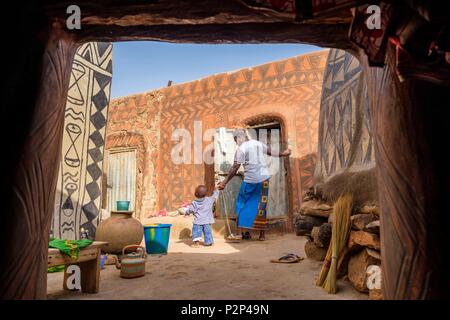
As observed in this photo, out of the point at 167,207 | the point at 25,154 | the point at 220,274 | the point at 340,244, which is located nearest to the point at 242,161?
the point at 220,274

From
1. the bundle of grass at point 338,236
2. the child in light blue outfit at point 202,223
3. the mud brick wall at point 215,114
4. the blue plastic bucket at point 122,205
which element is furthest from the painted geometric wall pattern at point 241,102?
the bundle of grass at point 338,236

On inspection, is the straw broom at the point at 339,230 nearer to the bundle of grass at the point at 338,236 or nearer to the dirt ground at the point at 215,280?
the bundle of grass at the point at 338,236

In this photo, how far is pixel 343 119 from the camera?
3.76m

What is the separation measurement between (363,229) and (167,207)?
24.1ft

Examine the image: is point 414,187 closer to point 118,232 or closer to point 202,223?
point 118,232

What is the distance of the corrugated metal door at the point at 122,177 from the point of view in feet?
33.6

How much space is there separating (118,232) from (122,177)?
258 inches

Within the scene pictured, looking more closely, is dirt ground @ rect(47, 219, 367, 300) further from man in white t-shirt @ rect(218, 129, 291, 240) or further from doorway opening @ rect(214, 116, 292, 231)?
doorway opening @ rect(214, 116, 292, 231)

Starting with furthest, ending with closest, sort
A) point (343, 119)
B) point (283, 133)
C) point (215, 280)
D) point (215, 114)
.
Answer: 1. point (215, 114)
2. point (283, 133)
3. point (343, 119)
4. point (215, 280)

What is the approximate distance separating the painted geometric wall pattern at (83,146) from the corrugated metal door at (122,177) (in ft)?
18.1

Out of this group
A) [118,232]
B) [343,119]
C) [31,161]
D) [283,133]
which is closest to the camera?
[31,161]

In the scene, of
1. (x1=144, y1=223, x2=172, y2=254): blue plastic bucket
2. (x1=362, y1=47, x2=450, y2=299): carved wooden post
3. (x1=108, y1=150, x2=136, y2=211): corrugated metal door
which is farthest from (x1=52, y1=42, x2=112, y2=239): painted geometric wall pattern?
(x1=108, y1=150, x2=136, y2=211): corrugated metal door

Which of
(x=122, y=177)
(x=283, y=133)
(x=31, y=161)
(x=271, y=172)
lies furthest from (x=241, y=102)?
(x=31, y=161)
